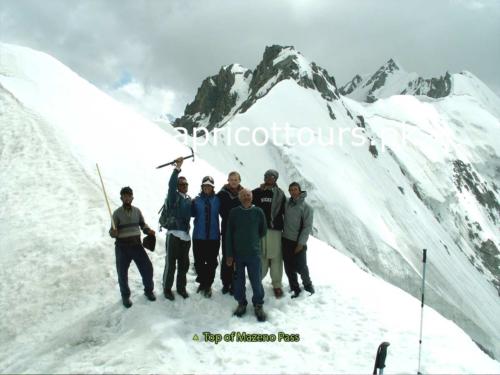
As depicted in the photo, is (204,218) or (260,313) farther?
(204,218)

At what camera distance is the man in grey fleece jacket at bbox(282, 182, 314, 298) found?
32.6 feet

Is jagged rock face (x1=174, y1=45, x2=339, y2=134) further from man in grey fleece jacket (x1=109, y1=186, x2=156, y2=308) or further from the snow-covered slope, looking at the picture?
man in grey fleece jacket (x1=109, y1=186, x2=156, y2=308)

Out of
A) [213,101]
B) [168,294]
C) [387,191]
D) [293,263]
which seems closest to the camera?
[168,294]

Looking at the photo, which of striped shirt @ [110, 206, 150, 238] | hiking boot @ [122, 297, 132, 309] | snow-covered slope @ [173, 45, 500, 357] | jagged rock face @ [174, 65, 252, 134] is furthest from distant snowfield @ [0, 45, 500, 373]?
jagged rock face @ [174, 65, 252, 134]

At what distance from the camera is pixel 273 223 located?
395 inches

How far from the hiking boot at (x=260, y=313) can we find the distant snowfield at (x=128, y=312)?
174 mm

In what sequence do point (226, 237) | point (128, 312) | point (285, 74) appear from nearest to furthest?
point (128, 312) < point (226, 237) < point (285, 74)

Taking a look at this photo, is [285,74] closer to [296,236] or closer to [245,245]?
[296,236]

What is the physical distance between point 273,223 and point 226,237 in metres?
1.52

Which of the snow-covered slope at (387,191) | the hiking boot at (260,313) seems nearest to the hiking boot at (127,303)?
the hiking boot at (260,313)

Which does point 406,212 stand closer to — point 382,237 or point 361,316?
point 382,237

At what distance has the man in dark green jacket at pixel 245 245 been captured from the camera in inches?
345

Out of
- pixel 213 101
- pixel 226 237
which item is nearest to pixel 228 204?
pixel 226 237

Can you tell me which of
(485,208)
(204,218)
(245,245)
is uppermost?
(485,208)
